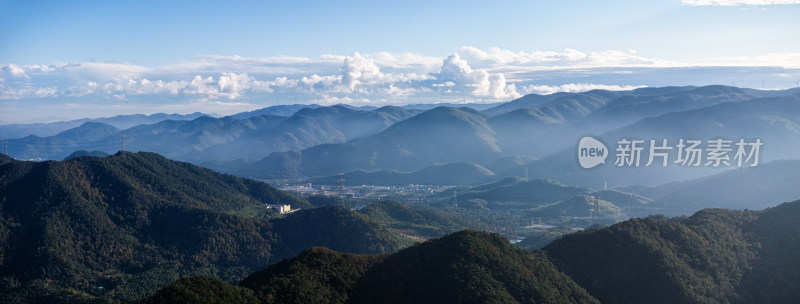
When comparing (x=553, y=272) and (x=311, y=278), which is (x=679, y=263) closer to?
(x=553, y=272)

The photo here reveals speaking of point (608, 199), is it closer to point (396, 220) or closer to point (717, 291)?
point (396, 220)

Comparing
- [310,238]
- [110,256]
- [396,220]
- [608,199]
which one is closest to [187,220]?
[110,256]

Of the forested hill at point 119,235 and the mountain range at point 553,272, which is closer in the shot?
the mountain range at point 553,272

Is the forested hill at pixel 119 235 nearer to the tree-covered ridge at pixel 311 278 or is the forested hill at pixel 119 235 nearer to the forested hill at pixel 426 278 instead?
the tree-covered ridge at pixel 311 278

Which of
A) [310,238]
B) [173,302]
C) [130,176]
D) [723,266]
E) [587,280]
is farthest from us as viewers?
[130,176]

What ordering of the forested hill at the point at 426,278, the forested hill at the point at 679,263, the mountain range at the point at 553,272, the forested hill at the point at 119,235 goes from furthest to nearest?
the forested hill at the point at 119,235
the forested hill at the point at 679,263
the mountain range at the point at 553,272
the forested hill at the point at 426,278

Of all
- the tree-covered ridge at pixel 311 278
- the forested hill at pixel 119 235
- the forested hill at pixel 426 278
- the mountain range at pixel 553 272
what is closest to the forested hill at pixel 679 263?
the mountain range at pixel 553 272

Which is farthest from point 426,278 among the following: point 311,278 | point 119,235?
point 119,235
